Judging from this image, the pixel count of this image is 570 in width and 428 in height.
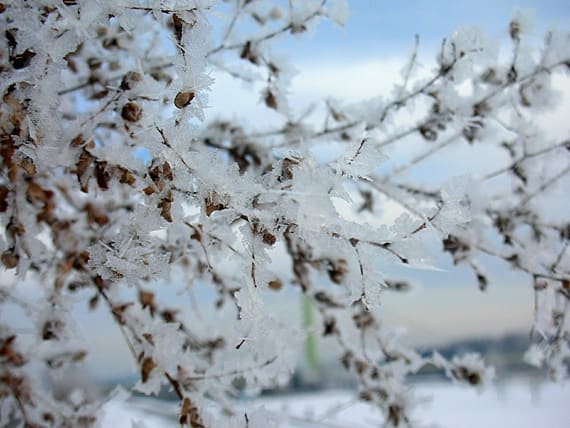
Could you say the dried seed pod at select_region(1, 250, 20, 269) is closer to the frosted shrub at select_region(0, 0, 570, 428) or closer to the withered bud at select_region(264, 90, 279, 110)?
the frosted shrub at select_region(0, 0, 570, 428)

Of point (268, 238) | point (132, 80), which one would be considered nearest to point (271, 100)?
point (132, 80)

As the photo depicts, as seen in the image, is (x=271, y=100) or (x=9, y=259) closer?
(x=9, y=259)

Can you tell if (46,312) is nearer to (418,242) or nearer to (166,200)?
(166,200)

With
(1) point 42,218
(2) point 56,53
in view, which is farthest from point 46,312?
(2) point 56,53

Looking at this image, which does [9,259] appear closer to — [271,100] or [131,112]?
[131,112]

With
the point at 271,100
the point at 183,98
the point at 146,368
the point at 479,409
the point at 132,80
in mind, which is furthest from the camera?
the point at 479,409

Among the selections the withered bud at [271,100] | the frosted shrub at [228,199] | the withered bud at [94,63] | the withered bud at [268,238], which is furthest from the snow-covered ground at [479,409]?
the withered bud at [268,238]
